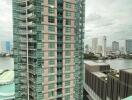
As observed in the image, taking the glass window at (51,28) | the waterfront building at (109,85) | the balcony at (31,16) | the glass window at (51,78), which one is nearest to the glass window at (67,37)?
the glass window at (51,28)

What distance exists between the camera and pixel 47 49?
38.7 feet

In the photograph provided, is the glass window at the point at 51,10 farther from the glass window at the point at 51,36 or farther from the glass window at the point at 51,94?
the glass window at the point at 51,94

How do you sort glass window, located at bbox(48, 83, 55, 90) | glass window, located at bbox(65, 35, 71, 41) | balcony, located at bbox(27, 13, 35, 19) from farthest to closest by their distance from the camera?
glass window, located at bbox(65, 35, 71, 41) → glass window, located at bbox(48, 83, 55, 90) → balcony, located at bbox(27, 13, 35, 19)

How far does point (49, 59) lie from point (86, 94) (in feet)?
87.8

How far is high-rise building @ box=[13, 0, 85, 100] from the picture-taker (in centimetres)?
1155

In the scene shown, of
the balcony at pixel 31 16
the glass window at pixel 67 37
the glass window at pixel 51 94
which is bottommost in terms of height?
the glass window at pixel 51 94

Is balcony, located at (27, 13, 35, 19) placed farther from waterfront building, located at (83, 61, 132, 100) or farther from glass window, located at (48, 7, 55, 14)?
waterfront building, located at (83, 61, 132, 100)

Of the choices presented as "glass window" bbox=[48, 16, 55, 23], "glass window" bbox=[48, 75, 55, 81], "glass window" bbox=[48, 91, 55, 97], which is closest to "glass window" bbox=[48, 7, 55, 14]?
"glass window" bbox=[48, 16, 55, 23]

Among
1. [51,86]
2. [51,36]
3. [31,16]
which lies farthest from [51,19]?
[51,86]

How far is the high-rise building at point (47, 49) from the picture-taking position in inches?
455

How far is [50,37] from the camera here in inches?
472

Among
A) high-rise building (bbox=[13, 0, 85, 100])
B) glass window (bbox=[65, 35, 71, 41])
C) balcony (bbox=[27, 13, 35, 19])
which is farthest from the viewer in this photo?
glass window (bbox=[65, 35, 71, 41])

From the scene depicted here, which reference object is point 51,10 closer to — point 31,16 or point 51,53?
point 31,16

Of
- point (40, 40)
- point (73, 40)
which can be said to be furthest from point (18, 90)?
point (73, 40)
